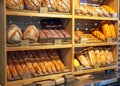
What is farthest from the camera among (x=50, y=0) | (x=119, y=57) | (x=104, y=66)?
(x=119, y=57)

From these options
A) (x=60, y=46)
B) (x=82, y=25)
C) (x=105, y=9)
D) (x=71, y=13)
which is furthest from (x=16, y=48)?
(x=105, y=9)

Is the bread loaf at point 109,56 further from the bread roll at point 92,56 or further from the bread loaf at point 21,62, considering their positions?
the bread loaf at point 21,62

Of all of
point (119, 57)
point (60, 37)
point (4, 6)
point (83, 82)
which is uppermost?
point (4, 6)

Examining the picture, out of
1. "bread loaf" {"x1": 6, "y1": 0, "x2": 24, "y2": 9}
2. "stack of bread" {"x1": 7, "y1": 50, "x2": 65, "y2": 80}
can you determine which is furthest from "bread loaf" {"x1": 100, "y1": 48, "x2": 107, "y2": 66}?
"bread loaf" {"x1": 6, "y1": 0, "x2": 24, "y2": 9}

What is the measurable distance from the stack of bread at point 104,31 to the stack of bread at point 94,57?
7.1 inches

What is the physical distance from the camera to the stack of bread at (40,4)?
7.02ft

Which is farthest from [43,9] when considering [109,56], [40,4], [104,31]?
[109,56]

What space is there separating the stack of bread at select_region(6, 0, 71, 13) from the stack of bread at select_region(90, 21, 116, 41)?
688 mm

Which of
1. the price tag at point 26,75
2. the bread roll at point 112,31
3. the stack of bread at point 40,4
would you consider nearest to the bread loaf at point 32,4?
the stack of bread at point 40,4

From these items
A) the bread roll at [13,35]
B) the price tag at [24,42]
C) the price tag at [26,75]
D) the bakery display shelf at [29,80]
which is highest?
the bread roll at [13,35]

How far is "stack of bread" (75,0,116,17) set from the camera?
272 centimetres

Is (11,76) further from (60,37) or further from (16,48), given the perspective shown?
(60,37)

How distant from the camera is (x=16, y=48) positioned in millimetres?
2117

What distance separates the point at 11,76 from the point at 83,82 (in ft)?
2.73
